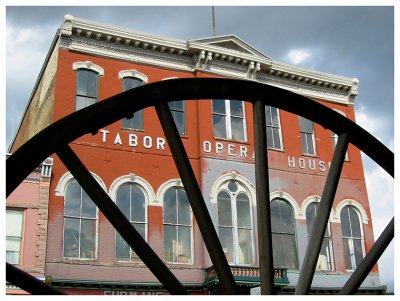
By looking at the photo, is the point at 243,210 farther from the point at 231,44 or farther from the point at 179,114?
the point at 231,44

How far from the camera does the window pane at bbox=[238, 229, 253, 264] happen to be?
18359 millimetres

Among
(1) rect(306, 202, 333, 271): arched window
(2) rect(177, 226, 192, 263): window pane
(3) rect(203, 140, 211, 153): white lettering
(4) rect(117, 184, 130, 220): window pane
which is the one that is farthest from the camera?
(1) rect(306, 202, 333, 271): arched window

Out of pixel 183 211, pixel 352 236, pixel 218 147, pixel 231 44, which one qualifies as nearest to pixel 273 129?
pixel 218 147

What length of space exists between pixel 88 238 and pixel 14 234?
7.13 ft

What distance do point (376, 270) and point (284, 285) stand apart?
5.26m

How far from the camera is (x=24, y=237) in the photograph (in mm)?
15586

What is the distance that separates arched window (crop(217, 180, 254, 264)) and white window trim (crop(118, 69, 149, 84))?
→ 4622 millimetres

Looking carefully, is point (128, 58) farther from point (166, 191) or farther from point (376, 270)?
Answer: point (376, 270)

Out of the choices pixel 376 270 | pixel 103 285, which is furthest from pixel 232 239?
pixel 376 270

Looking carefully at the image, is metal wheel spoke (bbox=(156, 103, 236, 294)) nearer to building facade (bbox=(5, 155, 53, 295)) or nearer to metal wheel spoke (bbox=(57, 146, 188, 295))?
metal wheel spoke (bbox=(57, 146, 188, 295))

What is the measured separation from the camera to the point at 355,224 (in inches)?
840

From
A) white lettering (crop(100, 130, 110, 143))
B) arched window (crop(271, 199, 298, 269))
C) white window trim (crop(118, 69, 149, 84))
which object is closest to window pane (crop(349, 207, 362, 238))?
arched window (crop(271, 199, 298, 269))

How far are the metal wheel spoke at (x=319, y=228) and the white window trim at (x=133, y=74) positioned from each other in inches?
537

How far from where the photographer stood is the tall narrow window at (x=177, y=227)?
17703 millimetres
